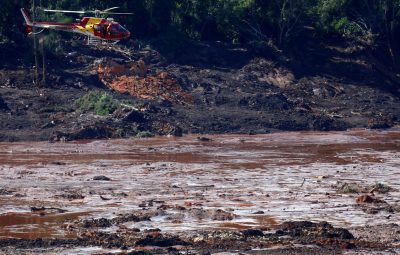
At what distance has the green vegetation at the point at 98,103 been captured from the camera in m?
32.2

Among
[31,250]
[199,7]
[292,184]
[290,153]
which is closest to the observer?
[31,250]

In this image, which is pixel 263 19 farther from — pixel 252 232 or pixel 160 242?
pixel 160 242

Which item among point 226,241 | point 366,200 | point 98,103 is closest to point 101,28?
point 98,103

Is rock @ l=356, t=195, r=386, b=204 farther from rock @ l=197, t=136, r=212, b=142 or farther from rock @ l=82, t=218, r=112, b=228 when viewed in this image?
rock @ l=197, t=136, r=212, b=142

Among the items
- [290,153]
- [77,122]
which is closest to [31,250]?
[290,153]

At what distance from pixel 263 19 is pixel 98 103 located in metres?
10.1

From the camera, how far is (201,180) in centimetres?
2288

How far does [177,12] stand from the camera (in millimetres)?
39625

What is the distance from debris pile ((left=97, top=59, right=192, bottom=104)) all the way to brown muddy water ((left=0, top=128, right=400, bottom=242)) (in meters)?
3.96

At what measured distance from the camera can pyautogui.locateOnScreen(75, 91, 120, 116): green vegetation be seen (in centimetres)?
3216

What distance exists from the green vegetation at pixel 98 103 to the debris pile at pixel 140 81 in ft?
5.83

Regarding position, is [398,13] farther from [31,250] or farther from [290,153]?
[31,250]

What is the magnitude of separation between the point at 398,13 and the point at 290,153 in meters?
13.9

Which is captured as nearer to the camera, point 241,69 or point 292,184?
point 292,184
